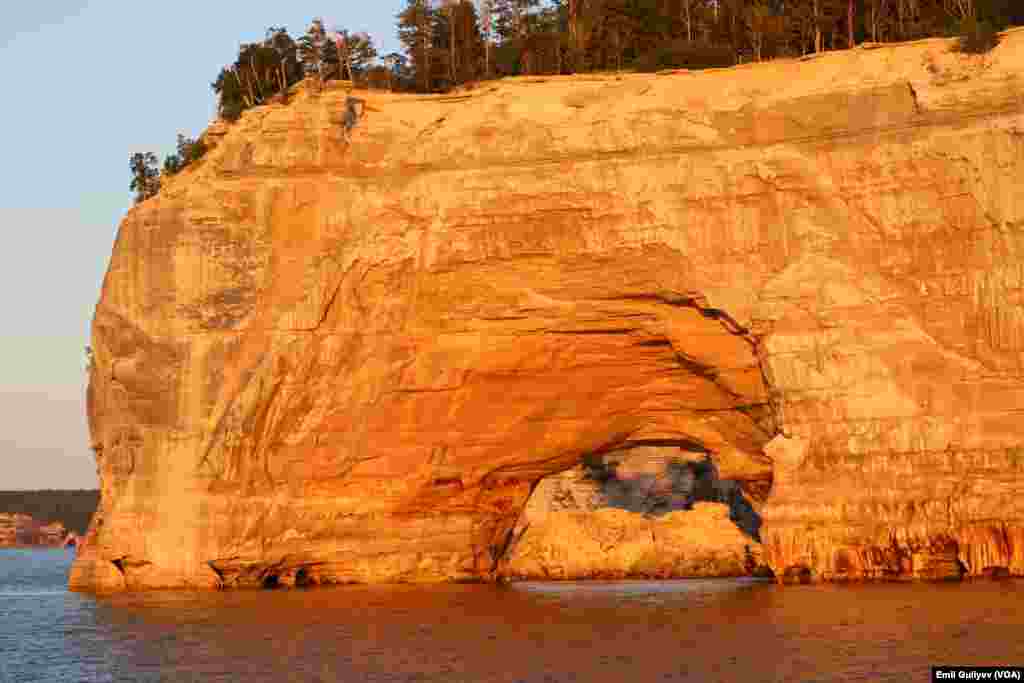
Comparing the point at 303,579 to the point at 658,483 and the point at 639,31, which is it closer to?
the point at 639,31

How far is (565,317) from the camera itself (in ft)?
117

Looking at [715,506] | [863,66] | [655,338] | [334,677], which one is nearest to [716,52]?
[863,66]

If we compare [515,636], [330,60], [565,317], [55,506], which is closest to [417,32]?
[330,60]

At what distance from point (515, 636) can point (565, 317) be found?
1063 centimetres

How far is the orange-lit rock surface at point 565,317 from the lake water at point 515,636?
7.02ft

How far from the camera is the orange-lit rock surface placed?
107 ft

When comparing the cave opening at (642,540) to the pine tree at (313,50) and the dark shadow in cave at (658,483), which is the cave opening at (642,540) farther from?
the pine tree at (313,50)

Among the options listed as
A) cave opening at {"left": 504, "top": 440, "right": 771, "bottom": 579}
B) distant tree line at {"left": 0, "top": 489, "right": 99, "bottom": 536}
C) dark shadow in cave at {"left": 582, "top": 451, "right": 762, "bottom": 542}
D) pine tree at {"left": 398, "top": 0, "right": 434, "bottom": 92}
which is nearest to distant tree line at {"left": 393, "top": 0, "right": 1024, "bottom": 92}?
pine tree at {"left": 398, "top": 0, "right": 434, "bottom": 92}

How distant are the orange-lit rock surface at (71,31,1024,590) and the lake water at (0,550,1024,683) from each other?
7.02ft

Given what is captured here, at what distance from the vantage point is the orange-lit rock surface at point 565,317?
3262cm

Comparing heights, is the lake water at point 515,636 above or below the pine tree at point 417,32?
below

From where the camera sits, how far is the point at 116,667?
24.1m

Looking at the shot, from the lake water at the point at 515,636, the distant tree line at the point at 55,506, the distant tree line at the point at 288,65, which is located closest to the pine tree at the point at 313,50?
the distant tree line at the point at 288,65

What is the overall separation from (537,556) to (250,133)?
20441mm
